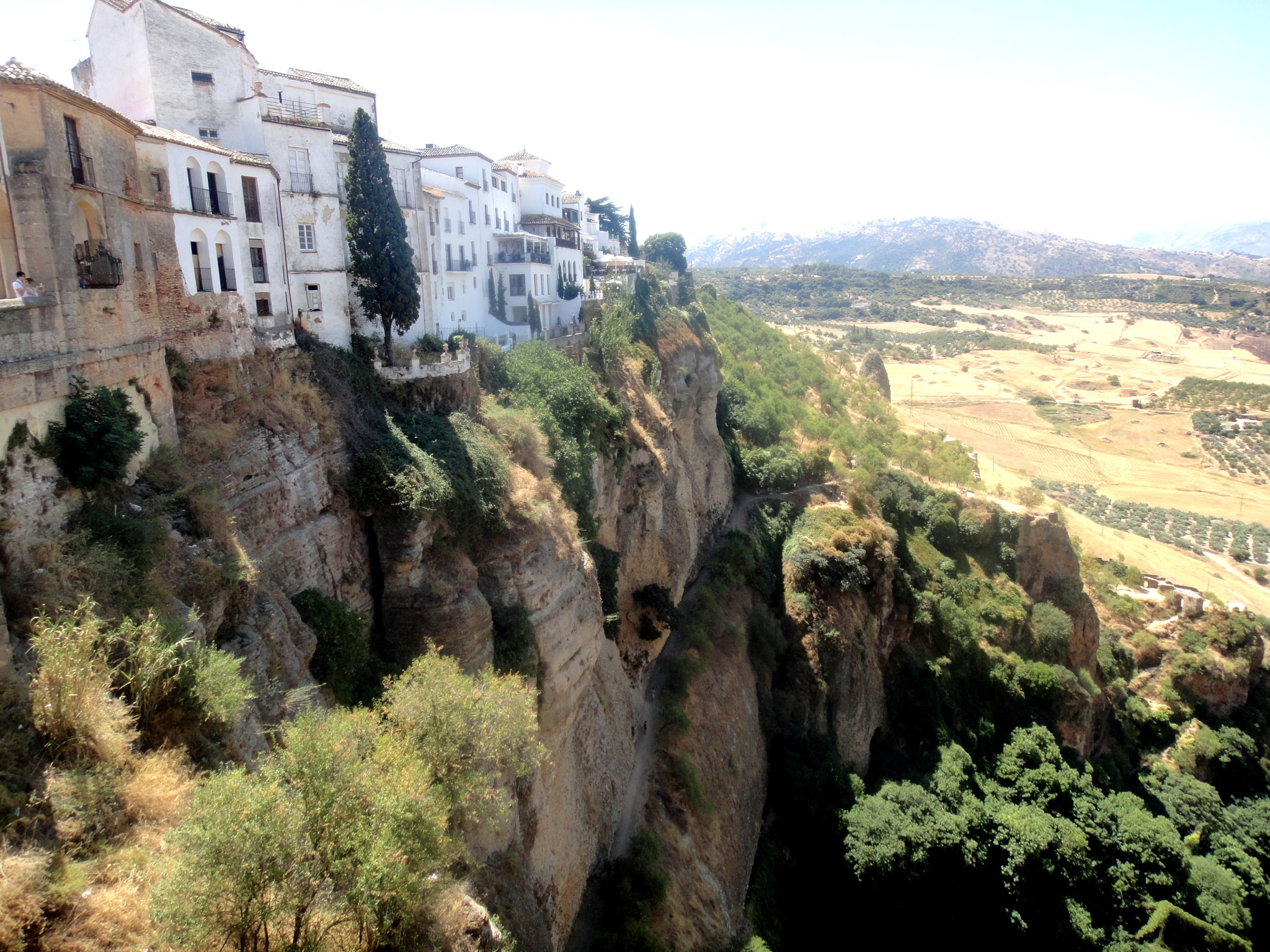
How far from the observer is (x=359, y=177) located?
73.4 ft

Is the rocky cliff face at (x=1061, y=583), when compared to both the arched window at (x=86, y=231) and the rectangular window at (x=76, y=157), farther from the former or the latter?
the rectangular window at (x=76, y=157)

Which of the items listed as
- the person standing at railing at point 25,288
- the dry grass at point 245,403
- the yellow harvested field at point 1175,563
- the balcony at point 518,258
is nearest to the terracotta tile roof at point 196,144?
the dry grass at point 245,403

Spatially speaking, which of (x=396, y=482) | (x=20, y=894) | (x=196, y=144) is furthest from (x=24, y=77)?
(x=20, y=894)

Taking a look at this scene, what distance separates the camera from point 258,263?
2028 cm

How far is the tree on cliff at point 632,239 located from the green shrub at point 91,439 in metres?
60.3

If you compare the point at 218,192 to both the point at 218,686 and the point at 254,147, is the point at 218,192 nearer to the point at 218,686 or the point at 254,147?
the point at 254,147

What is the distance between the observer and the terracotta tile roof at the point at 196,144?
632 inches

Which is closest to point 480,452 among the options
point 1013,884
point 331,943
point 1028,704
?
point 331,943

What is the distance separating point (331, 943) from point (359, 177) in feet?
68.4

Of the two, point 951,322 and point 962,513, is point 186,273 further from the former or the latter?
point 951,322

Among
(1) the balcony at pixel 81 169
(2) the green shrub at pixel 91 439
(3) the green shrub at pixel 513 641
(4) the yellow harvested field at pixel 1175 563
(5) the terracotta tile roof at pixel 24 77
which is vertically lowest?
(4) the yellow harvested field at pixel 1175 563

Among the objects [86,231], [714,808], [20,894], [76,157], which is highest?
[76,157]

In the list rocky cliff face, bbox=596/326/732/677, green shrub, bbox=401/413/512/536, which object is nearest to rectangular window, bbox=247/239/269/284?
green shrub, bbox=401/413/512/536

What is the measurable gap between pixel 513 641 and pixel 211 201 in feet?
44.1
